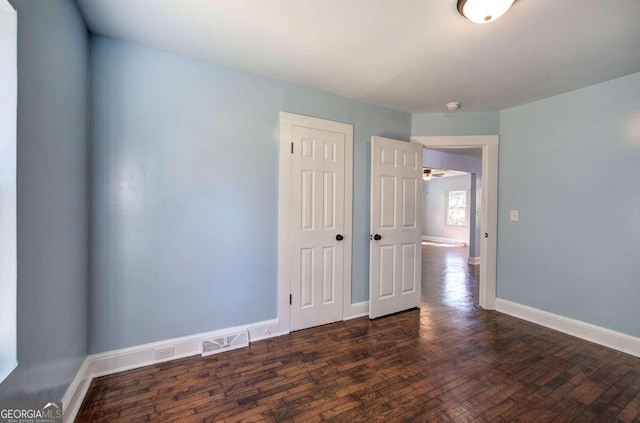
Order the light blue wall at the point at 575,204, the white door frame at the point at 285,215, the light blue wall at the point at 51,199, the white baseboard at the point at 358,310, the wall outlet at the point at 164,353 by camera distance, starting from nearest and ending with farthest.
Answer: the light blue wall at the point at 51,199, the wall outlet at the point at 164,353, the light blue wall at the point at 575,204, the white door frame at the point at 285,215, the white baseboard at the point at 358,310

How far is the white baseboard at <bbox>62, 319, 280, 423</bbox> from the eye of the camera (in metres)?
1.61

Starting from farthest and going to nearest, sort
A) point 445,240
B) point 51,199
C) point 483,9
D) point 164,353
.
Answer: point 445,240, point 164,353, point 483,9, point 51,199

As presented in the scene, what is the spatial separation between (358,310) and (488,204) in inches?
82.2

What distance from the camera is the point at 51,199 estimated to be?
1.36 metres

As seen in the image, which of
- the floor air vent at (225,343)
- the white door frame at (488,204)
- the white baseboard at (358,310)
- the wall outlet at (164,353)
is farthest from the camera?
the white door frame at (488,204)

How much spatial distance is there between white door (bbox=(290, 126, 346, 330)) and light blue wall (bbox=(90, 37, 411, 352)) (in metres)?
0.23

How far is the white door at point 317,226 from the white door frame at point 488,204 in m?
1.52

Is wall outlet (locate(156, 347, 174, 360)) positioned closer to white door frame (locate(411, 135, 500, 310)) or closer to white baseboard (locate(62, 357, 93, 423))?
white baseboard (locate(62, 357, 93, 423))

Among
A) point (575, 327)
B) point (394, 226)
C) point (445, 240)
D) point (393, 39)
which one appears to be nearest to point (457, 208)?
point (445, 240)

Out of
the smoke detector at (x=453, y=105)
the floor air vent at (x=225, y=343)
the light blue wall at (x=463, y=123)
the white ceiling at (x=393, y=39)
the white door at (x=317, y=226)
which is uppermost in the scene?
the white ceiling at (x=393, y=39)

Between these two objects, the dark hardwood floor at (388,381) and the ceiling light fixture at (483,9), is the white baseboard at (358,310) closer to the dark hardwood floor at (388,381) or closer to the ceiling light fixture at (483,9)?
the dark hardwood floor at (388,381)

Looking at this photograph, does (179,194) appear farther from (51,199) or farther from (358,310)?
(358,310)

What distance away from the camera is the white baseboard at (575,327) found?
2361 mm

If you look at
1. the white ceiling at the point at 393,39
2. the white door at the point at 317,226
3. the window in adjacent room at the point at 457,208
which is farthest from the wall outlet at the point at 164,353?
the window in adjacent room at the point at 457,208
